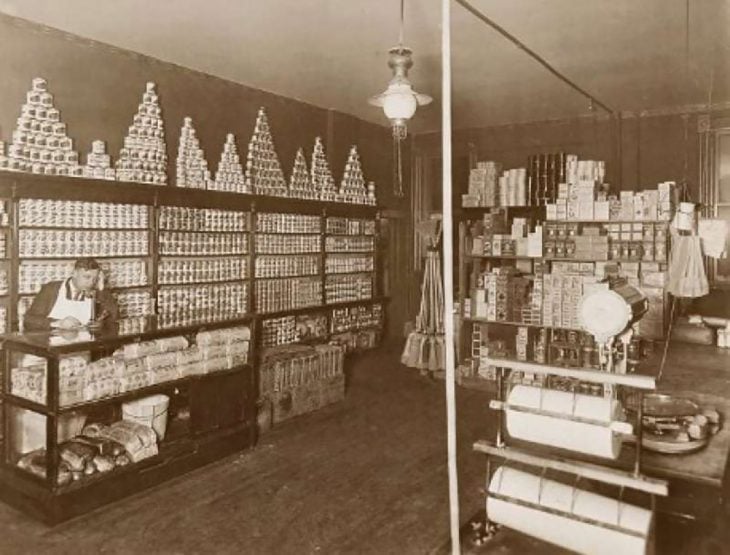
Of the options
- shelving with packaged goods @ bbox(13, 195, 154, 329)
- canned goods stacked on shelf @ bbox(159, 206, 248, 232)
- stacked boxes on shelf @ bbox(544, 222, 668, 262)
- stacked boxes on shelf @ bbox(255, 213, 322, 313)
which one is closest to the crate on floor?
stacked boxes on shelf @ bbox(255, 213, 322, 313)

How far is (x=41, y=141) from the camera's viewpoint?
17.6ft

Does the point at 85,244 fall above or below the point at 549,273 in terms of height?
above

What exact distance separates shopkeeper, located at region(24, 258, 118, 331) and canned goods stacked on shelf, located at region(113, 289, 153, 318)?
0.79 m

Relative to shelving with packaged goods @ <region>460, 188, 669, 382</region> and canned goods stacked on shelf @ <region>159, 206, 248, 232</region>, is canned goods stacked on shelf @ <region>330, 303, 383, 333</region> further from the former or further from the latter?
canned goods stacked on shelf @ <region>159, 206, 248, 232</region>

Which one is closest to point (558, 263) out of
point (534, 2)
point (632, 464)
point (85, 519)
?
point (534, 2)

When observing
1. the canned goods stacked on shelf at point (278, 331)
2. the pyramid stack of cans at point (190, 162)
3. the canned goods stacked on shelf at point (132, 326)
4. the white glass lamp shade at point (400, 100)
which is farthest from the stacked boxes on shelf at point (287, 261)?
the white glass lamp shade at point (400, 100)

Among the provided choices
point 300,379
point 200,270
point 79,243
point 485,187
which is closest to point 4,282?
point 79,243

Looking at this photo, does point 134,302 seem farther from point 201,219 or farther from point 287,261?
point 287,261

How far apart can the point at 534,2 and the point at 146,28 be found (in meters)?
3.22

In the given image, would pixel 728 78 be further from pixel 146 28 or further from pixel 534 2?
pixel 146 28

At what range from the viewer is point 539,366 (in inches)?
101

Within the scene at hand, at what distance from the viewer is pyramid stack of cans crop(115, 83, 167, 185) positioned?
6.04 m

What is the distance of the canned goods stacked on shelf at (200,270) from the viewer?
6.41 meters

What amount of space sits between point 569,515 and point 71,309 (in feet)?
13.3
